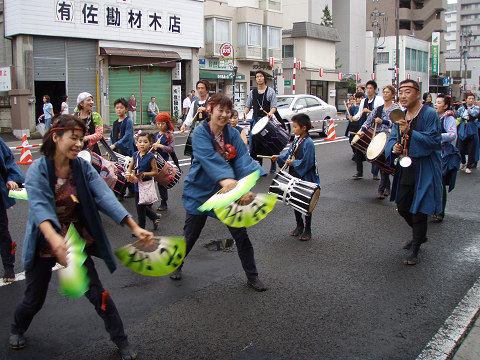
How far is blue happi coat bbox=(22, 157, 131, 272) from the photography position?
327 centimetres

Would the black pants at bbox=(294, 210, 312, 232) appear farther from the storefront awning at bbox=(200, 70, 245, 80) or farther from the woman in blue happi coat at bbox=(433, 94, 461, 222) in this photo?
the storefront awning at bbox=(200, 70, 245, 80)

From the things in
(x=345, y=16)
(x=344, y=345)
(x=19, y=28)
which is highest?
(x=345, y=16)

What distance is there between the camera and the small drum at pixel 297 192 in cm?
586

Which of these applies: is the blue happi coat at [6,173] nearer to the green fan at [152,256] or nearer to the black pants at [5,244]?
the black pants at [5,244]

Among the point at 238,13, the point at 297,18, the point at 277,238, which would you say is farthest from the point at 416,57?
A: the point at 277,238

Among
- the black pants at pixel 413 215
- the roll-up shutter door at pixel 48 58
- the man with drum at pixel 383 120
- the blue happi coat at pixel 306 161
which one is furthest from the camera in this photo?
the roll-up shutter door at pixel 48 58

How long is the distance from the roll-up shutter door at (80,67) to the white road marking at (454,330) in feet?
70.2

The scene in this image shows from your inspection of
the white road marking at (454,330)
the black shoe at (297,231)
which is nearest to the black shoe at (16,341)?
the white road marking at (454,330)

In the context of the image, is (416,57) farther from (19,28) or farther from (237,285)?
(237,285)

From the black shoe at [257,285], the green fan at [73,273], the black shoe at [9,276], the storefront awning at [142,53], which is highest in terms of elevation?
the storefront awning at [142,53]

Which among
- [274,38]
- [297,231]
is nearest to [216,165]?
[297,231]

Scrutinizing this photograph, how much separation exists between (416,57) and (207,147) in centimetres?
6519

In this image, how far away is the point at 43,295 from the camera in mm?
3598

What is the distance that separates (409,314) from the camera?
4.31m
